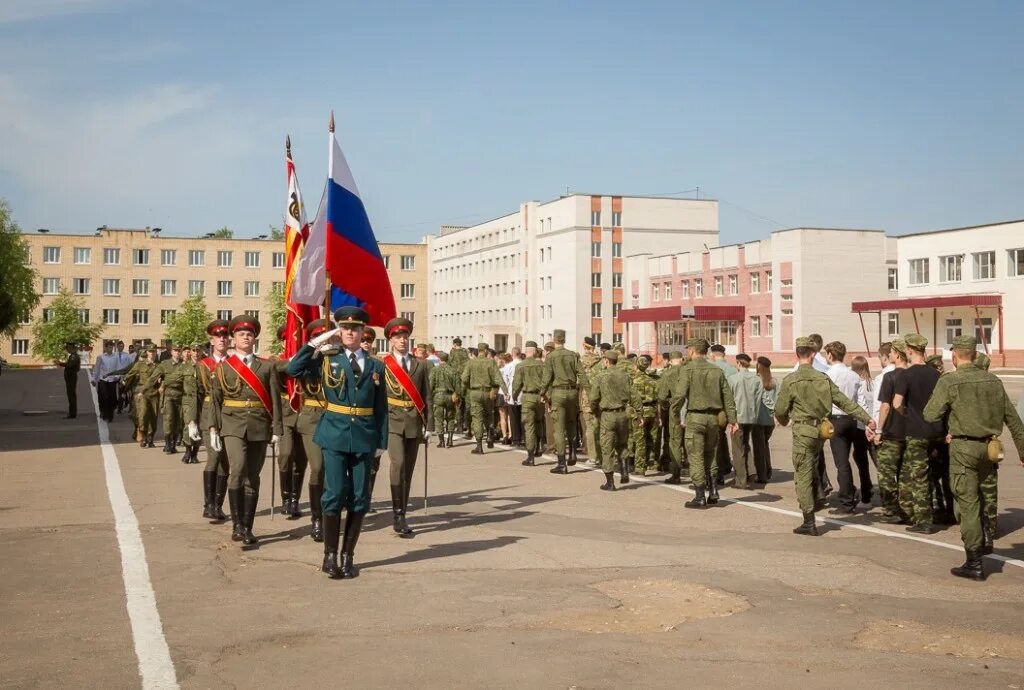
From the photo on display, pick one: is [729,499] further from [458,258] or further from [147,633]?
[458,258]

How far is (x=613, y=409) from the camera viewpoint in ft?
52.2

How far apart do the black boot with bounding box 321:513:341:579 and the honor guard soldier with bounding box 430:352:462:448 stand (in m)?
13.7

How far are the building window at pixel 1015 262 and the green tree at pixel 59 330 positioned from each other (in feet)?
262

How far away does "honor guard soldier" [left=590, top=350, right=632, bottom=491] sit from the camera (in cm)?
1580

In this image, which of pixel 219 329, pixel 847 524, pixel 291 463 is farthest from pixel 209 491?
pixel 847 524

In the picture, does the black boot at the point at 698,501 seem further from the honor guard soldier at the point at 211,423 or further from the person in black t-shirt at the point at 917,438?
the honor guard soldier at the point at 211,423

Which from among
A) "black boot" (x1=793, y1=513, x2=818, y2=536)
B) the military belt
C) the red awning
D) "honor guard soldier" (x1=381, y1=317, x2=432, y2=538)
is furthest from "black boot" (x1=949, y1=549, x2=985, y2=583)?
the red awning

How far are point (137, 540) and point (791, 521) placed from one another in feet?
20.9

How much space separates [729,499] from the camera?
14656 millimetres

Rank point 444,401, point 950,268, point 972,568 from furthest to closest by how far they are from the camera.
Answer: point 950,268, point 444,401, point 972,568

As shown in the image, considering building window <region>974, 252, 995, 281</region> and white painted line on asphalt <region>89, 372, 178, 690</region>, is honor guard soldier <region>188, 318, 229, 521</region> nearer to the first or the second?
white painted line on asphalt <region>89, 372, 178, 690</region>

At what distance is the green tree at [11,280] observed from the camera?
6956 cm

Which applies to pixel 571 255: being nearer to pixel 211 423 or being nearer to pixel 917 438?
pixel 917 438

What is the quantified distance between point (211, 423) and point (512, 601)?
4.15 metres
